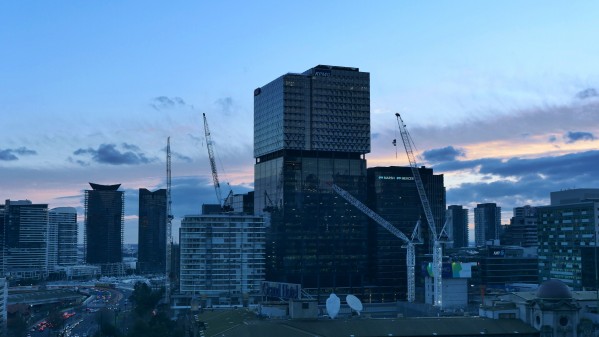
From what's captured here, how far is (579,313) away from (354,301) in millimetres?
50176

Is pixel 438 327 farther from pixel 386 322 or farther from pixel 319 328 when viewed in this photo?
pixel 319 328

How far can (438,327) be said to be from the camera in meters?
148

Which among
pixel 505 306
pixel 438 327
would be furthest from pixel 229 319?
pixel 505 306

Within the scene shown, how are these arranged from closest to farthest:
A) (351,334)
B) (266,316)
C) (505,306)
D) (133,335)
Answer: (351,334), (505,306), (266,316), (133,335)

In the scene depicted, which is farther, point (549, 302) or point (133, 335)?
point (133, 335)

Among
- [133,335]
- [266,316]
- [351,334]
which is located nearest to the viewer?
[351,334]

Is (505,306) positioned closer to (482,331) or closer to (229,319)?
(482,331)

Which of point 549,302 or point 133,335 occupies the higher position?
point 549,302

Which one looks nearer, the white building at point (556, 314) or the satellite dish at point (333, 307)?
the white building at point (556, 314)

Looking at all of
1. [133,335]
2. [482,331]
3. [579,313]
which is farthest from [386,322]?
[133,335]

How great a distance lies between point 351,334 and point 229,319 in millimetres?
40816

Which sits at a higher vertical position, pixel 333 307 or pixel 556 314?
pixel 556 314

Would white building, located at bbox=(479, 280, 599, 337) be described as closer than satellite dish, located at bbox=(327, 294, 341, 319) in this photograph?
Yes

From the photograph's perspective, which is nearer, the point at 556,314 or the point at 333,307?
the point at 556,314
